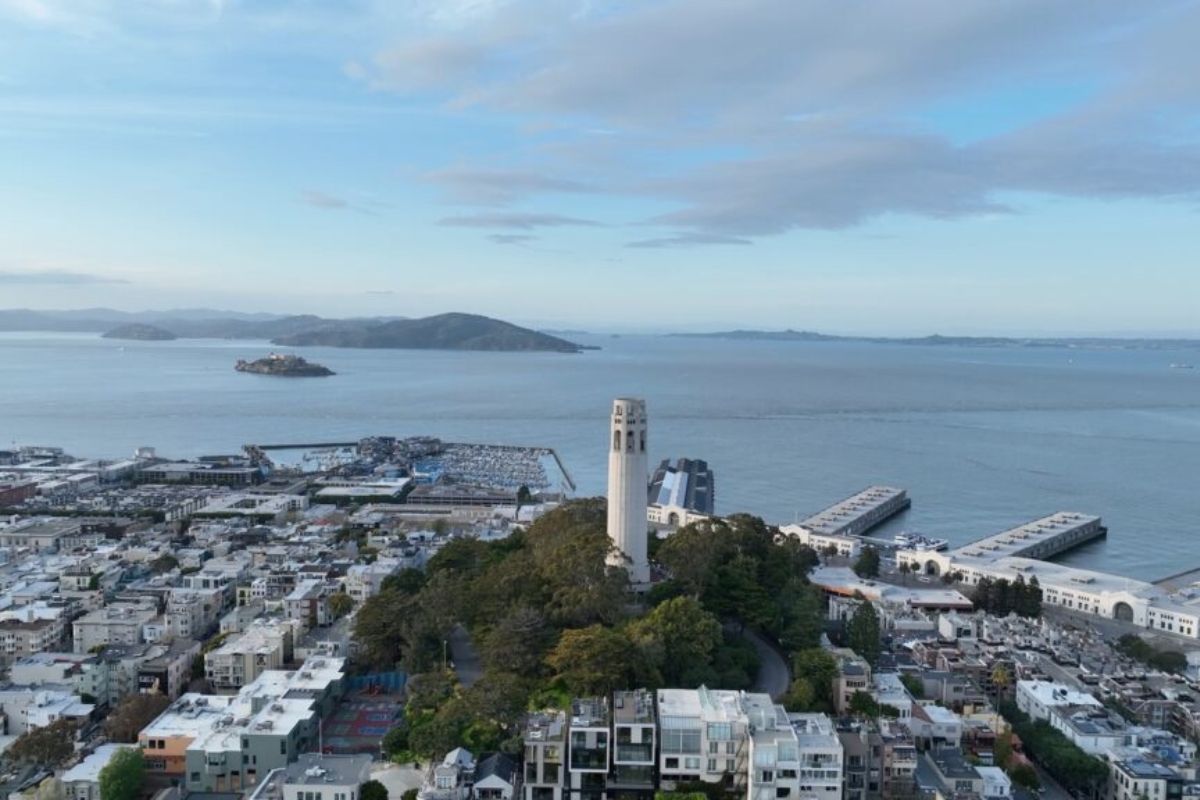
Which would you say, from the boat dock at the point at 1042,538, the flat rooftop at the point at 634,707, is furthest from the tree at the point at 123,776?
the boat dock at the point at 1042,538

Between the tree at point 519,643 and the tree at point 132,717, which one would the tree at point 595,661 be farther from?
the tree at point 132,717

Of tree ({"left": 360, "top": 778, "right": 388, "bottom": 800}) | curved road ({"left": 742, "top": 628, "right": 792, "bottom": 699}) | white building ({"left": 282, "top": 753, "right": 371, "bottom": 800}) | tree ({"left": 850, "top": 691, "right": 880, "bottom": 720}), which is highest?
tree ({"left": 850, "top": 691, "right": 880, "bottom": 720})

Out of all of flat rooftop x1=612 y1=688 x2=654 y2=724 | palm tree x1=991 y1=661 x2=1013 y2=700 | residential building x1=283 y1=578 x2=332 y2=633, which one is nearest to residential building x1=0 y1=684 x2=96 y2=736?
residential building x1=283 y1=578 x2=332 y2=633

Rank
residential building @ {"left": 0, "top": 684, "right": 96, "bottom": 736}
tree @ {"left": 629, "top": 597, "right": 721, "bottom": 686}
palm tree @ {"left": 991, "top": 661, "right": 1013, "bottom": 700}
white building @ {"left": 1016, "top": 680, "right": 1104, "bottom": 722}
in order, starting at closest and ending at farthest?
1. tree @ {"left": 629, "top": 597, "right": 721, "bottom": 686}
2. residential building @ {"left": 0, "top": 684, "right": 96, "bottom": 736}
3. white building @ {"left": 1016, "top": 680, "right": 1104, "bottom": 722}
4. palm tree @ {"left": 991, "top": 661, "right": 1013, "bottom": 700}

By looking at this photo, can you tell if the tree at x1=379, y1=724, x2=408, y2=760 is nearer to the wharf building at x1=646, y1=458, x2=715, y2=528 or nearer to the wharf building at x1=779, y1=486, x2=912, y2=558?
the wharf building at x1=779, y1=486, x2=912, y2=558

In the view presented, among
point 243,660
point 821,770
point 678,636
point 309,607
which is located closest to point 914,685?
point 678,636

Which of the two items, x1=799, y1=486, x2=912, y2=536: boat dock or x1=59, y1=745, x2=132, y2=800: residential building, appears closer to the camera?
x1=59, y1=745, x2=132, y2=800: residential building

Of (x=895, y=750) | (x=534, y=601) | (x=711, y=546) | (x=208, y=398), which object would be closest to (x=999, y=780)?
(x=895, y=750)
